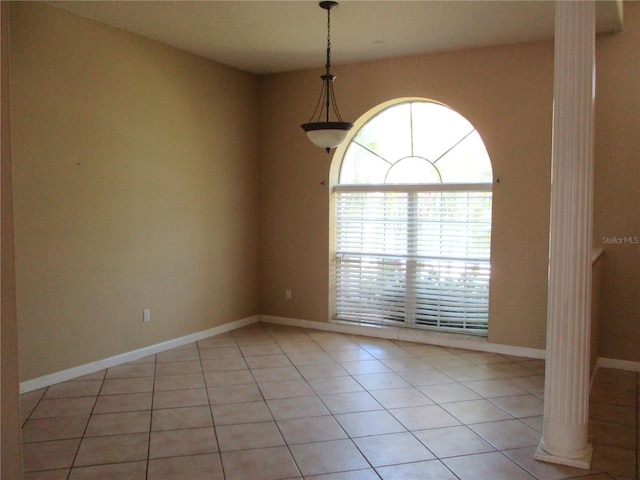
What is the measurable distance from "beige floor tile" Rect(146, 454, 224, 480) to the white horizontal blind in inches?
124

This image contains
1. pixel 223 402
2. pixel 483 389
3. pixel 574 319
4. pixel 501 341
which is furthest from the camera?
pixel 501 341

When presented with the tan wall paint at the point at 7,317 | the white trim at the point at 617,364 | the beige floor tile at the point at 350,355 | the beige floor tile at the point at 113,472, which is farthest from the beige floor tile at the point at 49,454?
the white trim at the point at 617,364

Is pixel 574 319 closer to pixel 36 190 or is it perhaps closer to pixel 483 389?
pixel 483 389

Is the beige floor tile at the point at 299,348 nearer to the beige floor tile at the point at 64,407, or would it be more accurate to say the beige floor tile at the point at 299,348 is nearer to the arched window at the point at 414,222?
the arched window at the point at 414,222

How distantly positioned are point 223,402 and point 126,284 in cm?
155

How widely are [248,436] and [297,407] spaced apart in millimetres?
548

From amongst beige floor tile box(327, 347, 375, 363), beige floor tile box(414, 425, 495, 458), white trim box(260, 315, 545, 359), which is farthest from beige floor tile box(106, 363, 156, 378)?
beige floor tile box(414, 425, 495, 458)

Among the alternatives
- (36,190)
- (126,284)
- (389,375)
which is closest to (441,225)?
(389,375)

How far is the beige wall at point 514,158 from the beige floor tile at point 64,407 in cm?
283

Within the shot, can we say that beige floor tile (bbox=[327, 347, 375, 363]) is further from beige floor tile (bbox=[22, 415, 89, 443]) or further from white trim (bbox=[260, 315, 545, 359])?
beige floor tile (bbox=[22, 415, 89, 443])

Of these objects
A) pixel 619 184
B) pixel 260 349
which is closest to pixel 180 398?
pixel 260 349

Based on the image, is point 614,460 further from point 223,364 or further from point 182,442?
point 223,364

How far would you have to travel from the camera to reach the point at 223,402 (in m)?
3.86

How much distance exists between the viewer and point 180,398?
3.93 m
